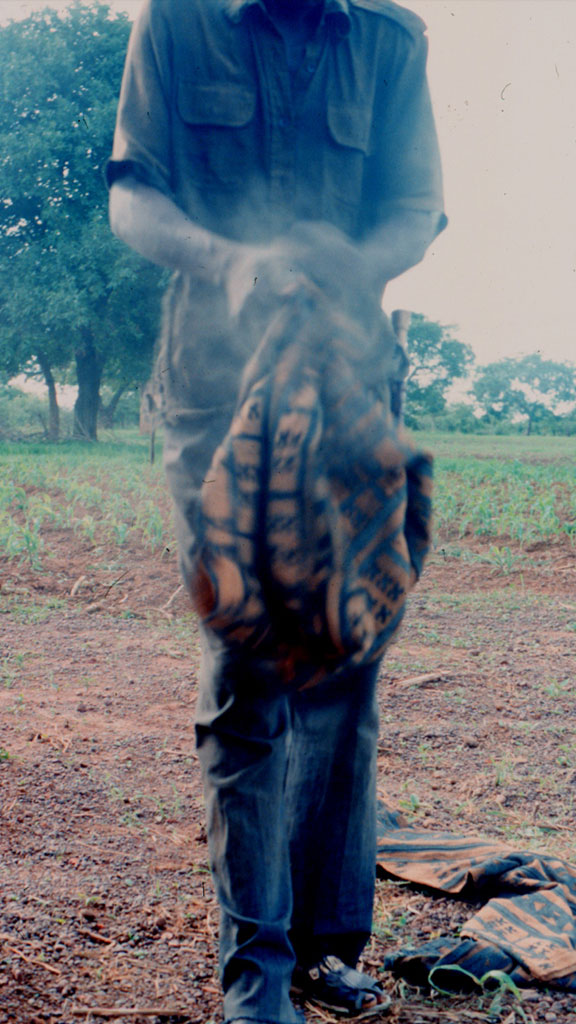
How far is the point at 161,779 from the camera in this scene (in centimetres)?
216

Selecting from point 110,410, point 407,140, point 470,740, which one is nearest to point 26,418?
point 110,410

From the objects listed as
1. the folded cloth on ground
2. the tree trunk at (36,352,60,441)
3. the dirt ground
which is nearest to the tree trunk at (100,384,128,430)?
the tree trunk at (36,352,60,441)

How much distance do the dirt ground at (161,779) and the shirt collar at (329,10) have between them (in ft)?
4.40

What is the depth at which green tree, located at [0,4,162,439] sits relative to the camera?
5.83 meters

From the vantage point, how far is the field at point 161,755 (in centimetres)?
136

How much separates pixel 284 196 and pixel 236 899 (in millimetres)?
913

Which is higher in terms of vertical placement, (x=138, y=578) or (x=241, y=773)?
(x=241, y=773)

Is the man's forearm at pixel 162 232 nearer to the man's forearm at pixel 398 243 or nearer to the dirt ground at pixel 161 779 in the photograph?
the man's forearm at pixel 398 243

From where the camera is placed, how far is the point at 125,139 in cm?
113

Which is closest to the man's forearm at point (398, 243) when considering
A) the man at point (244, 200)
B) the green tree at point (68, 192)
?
the man at point (244, 200)

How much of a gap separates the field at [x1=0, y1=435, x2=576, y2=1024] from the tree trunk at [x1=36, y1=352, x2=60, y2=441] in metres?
5.54

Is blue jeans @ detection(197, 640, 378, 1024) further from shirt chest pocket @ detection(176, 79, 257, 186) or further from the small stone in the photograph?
the small stone

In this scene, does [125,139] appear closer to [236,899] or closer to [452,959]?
[236,899]

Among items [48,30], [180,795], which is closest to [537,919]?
[180,795]
